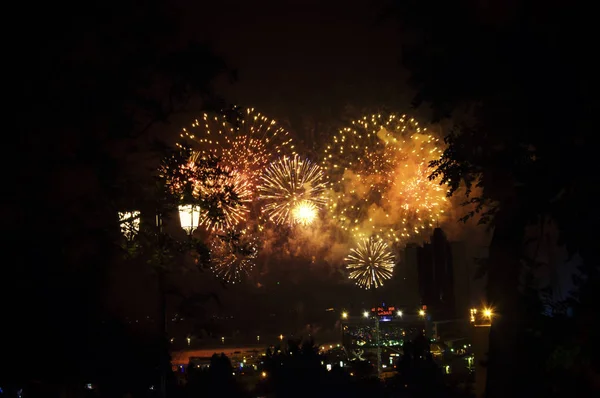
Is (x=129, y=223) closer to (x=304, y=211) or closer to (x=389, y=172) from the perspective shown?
(x=304, y=211)

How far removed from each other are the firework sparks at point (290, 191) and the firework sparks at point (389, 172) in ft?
3.57

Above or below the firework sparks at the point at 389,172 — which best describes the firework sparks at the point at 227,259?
below

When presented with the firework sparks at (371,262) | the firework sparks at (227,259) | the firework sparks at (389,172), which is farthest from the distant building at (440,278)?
the firework sparks at (371,262)

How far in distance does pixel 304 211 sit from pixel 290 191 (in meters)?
1.17

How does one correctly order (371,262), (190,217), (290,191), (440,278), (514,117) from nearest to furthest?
(514,117) < (190,217) < (440,278) < (290,191) < (371,262)

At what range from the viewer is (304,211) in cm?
3016

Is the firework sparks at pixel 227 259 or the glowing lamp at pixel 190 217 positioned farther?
the firework sparks at pixel 227 259

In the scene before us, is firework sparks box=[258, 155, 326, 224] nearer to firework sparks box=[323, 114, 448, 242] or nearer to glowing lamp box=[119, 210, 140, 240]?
firework sparks box=[323, 114, 448, 242]

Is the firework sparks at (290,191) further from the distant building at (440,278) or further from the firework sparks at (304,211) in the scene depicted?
the distant building at (440,278)

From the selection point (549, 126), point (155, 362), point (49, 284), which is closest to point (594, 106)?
point (549, 126)

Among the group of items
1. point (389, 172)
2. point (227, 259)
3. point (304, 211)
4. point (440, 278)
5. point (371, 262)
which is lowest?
point (440, 278)

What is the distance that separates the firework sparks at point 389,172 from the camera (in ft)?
97.1

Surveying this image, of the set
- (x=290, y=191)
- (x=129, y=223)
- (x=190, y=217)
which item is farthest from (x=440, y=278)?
(x=290, y=191)

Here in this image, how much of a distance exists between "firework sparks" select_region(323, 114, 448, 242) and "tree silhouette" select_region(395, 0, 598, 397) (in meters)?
21.4
